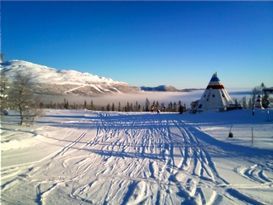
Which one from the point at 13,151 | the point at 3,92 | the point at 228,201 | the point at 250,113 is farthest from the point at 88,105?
the point at 228,201

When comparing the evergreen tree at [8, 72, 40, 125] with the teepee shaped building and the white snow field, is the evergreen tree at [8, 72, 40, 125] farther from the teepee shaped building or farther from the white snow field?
the teepee shaped building

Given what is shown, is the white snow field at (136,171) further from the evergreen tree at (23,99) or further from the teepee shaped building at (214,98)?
the teepee shaped building at (214,98)

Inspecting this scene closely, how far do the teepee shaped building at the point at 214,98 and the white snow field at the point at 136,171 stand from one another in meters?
25.7

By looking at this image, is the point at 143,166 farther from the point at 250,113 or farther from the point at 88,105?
the point at 88,105

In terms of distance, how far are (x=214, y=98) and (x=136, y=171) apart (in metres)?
35.4

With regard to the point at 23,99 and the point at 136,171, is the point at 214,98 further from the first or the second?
the point at 136,171

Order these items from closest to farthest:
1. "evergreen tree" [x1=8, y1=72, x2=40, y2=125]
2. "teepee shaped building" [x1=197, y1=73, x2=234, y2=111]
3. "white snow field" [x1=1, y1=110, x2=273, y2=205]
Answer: "white snow field" [x1=1, y1=110, x2=273, y2=205]
"evergreen tree" [x1=8, y1=72, x2=40, y2=125]
"teepee shaped building" [x1=197, y1=73, x2=234, y2=111]

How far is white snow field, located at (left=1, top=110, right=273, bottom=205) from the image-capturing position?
7.72 m

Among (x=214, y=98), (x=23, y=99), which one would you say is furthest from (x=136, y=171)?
(x=214, y=98)

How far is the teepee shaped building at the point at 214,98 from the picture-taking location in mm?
42881

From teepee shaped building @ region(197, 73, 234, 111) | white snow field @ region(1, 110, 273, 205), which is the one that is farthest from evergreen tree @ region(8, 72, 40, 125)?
teepee shaped building @ region(197, 73, 234, 111)

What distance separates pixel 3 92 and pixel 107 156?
464 inches

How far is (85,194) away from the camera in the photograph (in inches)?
310

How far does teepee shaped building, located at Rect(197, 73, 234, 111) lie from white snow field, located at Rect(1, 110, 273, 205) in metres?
25.7
